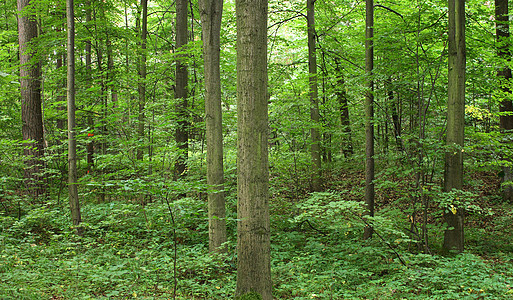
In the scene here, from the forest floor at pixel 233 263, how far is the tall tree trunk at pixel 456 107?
47 centimetres

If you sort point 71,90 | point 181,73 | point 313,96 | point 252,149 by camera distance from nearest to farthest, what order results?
point 252,149, point 71,90, point 181,73, point 313,96

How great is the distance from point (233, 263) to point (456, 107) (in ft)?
16.8

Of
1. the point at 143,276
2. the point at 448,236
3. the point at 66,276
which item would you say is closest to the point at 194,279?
the point at 143,276

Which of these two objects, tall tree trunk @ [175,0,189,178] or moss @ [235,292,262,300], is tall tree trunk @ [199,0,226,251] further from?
tall tree trunk @ [175,0,189,178]

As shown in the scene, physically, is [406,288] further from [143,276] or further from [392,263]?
[143,276]

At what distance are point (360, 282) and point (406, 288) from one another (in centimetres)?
77

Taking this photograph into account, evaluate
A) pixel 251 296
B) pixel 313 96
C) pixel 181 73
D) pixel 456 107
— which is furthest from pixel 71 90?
pixel 456 107

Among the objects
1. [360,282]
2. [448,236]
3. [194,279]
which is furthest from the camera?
[448,236]

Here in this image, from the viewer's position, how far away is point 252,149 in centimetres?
328

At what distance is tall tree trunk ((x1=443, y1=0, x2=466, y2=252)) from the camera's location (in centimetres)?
588

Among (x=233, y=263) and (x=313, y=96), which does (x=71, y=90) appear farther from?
(x=313, y=96)

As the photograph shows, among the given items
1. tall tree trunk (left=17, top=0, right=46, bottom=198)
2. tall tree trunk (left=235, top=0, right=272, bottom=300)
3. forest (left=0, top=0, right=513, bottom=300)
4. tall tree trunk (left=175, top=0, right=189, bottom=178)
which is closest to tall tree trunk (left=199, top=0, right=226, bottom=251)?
forest (left=0, top=0, right=513, bottom=300)

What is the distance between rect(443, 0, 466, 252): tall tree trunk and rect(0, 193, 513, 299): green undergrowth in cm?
84

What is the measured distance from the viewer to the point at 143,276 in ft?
15.1
